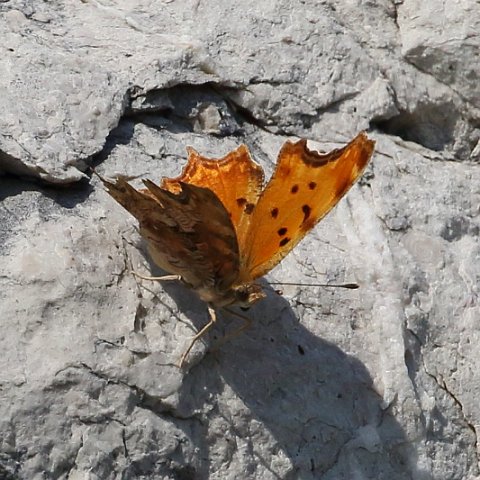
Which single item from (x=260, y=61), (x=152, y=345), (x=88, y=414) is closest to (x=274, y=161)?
(x=260, y=61)

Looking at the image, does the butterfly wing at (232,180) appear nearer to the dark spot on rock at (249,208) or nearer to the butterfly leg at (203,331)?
the dark spot on rock at (249,208)

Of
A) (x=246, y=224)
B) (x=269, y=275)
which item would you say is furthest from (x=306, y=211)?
(x=269, y=275)

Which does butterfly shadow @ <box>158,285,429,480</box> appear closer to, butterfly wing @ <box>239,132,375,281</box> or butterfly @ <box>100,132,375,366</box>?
butterfly @ <box>100,132,375,366</box>

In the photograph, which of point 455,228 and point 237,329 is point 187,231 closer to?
point 237,329

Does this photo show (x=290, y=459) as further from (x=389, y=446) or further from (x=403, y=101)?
(x=403, y=101)

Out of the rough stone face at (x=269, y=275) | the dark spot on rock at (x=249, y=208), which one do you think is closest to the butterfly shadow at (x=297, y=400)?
the rough stone face at (x=269, y=275)
